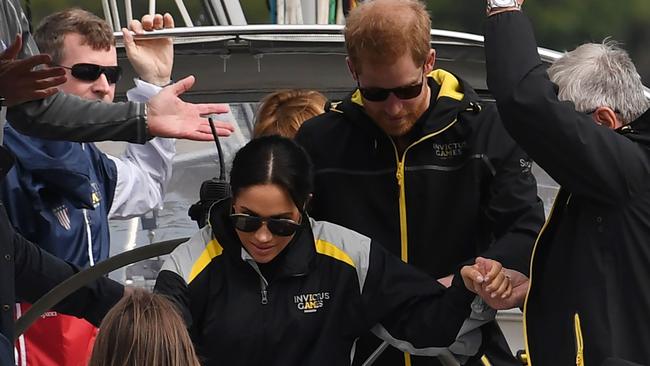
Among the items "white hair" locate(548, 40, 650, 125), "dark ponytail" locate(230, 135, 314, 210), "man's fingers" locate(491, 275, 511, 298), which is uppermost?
"white hair" locate(548, 40, 650, 125)

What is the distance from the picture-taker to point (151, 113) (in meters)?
3.52

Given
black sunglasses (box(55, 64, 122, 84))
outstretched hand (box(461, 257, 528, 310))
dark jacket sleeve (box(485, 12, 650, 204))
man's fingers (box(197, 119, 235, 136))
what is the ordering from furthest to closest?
black sunglasses (box(55, 64, 122, 84))
man's fingers (box(197, 119, 235, 136))
outstretched hand (box(461, 257, 528, 310))
dark jacket sleeve (box(485, 12, 650, 204))

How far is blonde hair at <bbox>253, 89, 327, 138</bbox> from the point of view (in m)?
4.16

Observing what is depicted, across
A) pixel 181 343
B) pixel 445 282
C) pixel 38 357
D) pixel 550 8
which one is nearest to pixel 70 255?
pixel 38 357

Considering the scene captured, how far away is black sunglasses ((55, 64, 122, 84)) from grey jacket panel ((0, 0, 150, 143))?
0.69 metres

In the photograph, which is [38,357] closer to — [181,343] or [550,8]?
[181,343]

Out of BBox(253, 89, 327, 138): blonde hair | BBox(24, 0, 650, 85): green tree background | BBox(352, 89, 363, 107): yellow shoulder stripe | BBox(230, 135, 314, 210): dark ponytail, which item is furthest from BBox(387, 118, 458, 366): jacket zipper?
BBox(24, 0, 650, 85): green tree background

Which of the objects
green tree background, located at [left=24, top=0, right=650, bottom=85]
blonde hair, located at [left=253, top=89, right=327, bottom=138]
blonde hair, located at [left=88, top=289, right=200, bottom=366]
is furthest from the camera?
green tree background, located at [left=24, top=0, right=650, bottom=85]

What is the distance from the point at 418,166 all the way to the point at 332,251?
0.30 metres

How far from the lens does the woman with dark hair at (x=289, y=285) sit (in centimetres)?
338

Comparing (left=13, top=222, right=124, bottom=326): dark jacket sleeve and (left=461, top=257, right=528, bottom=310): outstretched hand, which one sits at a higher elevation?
(left=461, top=257, right=528, bottom=310): outstretched hand

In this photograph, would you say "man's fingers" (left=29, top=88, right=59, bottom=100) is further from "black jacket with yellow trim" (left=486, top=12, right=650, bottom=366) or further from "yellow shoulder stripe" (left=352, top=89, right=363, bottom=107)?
"black jacket with yellow trim" (left=486, top=12, right=650, bottom=366)

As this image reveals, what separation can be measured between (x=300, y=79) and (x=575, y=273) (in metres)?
1.85

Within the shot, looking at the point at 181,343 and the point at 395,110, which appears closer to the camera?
the point at 181,343
